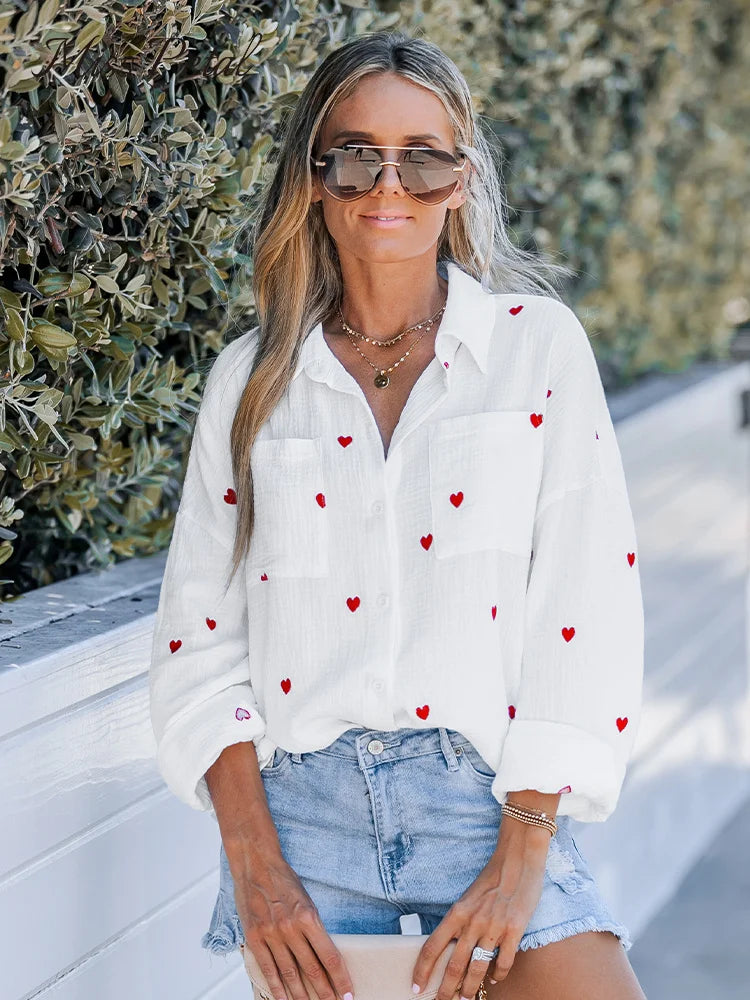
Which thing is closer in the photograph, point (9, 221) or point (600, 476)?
point (600, 476)

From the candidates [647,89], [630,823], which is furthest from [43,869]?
[647,89]

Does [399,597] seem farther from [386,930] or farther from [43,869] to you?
[43,869]

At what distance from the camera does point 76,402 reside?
7.57ft

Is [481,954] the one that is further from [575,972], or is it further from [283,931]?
[283,931]

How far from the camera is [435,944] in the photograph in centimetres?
168

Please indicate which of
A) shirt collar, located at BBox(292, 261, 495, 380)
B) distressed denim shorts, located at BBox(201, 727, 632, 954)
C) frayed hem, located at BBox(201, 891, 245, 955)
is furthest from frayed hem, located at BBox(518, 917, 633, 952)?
shirt collar, located at BBox(292, 261, 495, 380)

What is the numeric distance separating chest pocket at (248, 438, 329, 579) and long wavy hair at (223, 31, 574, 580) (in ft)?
0.10

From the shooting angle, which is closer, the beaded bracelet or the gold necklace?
the beaded bracelet

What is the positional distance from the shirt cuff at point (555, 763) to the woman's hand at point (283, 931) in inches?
10.8

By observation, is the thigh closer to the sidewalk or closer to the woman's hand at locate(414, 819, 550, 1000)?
the woman's hand at locate(414, 819, 550, 1000)

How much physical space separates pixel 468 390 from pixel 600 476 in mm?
199

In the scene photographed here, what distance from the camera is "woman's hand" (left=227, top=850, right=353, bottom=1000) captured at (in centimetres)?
172

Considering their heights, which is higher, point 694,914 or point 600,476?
point 600,476

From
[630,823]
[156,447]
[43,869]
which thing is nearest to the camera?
[43,869]
